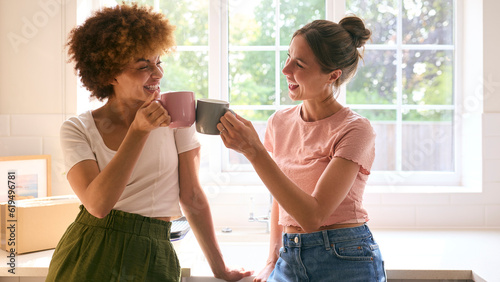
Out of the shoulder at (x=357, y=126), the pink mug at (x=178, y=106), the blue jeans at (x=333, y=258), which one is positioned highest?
the pink mug at (x=178, y=106)

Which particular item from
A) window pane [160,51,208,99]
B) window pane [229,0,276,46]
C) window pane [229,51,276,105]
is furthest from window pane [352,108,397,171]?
window pane [160,51,208,99]

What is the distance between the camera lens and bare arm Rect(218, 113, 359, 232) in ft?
3.67

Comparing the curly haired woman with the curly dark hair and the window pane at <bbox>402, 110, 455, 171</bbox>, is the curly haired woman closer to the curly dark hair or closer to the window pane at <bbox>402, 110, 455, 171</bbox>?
the curly dark hair

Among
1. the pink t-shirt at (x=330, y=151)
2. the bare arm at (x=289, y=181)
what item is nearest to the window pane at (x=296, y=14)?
the pink t-shirt at (x=330, y=151)

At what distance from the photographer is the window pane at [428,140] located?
7.89 feet

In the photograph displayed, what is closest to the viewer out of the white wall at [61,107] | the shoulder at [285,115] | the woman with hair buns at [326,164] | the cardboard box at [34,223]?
the woman with hair buns at [326,164]

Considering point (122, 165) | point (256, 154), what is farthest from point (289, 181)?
point (122, 165)

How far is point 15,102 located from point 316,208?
5.37 ft

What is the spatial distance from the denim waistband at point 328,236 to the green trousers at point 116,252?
0.36 meters

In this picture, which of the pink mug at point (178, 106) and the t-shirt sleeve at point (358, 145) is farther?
the t-shirt sleeve at point (358, 145)

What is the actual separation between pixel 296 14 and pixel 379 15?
1.44 ft

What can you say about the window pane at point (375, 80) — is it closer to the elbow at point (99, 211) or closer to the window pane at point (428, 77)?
the window pane at point (428, 77)

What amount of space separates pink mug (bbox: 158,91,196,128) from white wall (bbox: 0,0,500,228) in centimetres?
111

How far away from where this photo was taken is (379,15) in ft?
7.80
